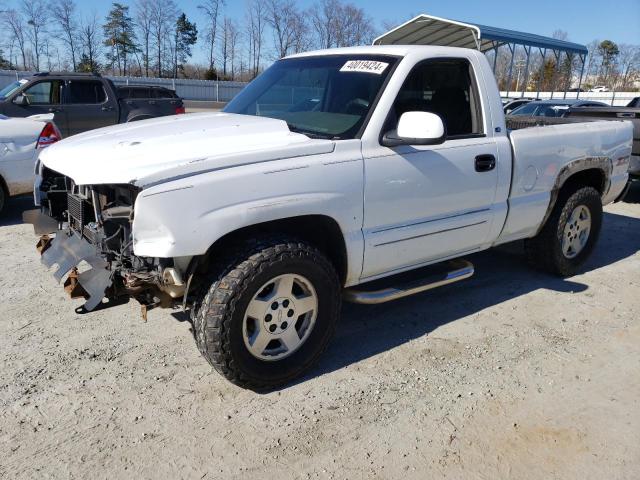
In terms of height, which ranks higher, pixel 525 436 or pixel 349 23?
pixel 349 23

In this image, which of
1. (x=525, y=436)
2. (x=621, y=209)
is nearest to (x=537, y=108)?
(x=621, y=209)

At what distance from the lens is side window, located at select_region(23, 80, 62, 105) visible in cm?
1091

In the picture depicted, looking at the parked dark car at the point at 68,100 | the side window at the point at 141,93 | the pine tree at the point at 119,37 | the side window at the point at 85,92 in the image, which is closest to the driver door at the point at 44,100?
the parked dark car at the point at 68,100

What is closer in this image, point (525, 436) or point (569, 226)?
point (525, 436)

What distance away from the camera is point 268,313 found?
3215 millimetres

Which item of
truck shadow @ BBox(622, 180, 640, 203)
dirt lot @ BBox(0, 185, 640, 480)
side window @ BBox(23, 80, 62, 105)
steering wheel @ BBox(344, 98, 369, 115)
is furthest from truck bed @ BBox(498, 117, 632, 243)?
side window @ BBox(23, 80, 62, 105)

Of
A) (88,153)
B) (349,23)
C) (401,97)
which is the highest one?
(349,23)

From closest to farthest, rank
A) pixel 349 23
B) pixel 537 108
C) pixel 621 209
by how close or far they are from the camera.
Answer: pixel 621 209
pixel 537 108
pixel 349 23

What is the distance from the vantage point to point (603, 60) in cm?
6269

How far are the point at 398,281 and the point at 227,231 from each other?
234 centimetres

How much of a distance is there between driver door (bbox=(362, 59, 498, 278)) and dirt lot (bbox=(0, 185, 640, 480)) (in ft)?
2.10

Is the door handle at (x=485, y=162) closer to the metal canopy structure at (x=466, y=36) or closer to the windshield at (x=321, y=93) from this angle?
the windshield at (x=321, y=93)

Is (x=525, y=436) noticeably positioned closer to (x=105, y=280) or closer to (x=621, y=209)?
(x=105, y=280)

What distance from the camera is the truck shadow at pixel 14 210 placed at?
679 cm
